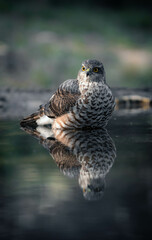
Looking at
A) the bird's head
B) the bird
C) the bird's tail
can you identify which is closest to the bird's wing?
the bird

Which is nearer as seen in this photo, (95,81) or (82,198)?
(82,198)

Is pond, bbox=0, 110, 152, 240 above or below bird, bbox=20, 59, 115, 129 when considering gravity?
below

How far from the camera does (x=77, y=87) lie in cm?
716

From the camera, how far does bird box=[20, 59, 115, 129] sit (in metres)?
6.91

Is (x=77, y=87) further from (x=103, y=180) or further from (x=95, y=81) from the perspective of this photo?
(x=103, y=180)

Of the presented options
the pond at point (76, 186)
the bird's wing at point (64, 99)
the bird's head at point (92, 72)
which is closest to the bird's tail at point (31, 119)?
the bird's wing at point (64, 99)

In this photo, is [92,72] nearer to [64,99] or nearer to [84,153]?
[64,99]

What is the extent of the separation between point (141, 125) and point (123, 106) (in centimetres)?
366

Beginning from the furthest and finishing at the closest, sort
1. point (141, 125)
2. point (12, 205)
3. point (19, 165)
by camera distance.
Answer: point (141, 125) < point (19, 165) < point (12, 205)

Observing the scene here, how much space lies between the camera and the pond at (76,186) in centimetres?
298

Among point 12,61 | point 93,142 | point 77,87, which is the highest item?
point 12,61

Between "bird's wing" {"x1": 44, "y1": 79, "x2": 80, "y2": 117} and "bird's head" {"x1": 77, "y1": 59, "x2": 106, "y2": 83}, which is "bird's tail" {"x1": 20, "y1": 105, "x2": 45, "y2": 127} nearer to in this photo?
"bird's wing" {"x1": 44, "y1": 79, "x2": 80, "y2": 117}

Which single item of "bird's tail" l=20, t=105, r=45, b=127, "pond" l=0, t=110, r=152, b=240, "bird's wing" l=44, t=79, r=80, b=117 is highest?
"bird's wing" l=44, t=79, r=80, b=117

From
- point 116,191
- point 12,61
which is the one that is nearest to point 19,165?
point 116,191
